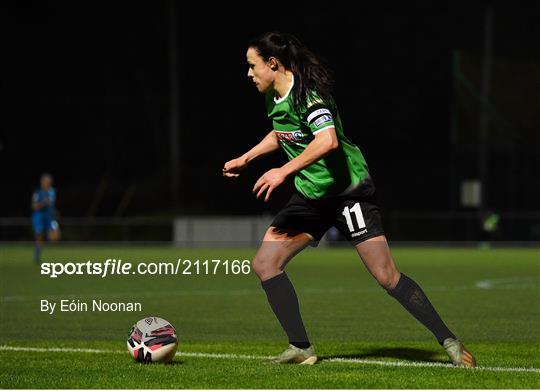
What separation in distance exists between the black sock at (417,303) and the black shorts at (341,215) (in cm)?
45

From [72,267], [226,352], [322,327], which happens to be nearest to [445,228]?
[72,267]

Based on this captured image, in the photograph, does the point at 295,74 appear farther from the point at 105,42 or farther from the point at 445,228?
the point at 105,42

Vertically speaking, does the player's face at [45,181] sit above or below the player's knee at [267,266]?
below

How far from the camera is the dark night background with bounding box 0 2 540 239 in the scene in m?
44.5

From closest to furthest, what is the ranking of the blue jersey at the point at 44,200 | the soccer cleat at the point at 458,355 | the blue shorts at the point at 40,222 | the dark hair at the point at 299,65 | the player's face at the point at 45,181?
the dark hair at the point at 299,65 < the soccer cleat at the point at 458,355 < the player's face at the point at 45,181 < the blue shorts at the point at 40,222 < the blue jersey at the point at 44,200

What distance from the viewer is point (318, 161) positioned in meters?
8.63

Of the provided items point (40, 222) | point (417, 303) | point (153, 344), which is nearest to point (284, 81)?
point (417, 303)

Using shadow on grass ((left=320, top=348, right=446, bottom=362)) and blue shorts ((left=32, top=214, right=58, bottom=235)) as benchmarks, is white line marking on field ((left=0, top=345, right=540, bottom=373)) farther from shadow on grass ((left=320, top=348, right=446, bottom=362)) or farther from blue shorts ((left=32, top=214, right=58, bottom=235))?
blue shorts ((left=32, top=214, right=58, bottom=235))

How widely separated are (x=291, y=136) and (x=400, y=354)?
2368 mm

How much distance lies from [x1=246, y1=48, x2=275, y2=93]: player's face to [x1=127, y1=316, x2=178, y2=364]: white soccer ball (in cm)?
206

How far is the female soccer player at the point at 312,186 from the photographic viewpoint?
857cm

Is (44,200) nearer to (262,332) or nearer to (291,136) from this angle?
(262,332)

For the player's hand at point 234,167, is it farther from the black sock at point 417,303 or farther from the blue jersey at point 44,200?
the blue jersey at point 44,200

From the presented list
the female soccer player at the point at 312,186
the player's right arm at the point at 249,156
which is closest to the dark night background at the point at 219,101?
the player's right arm at the point at 249,156
